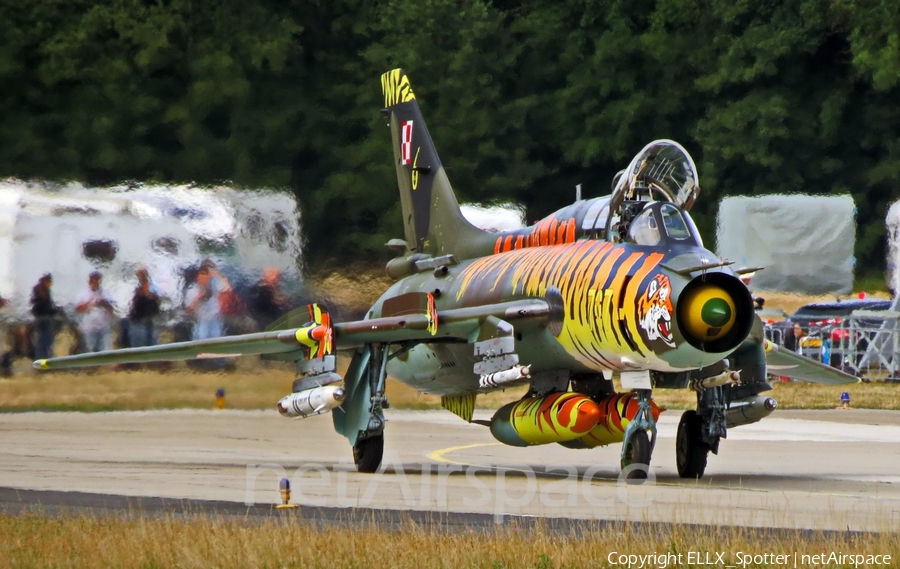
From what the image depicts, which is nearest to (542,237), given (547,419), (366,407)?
(547,419)

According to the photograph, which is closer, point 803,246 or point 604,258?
point 604,258

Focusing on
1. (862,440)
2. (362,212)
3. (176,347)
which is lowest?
(862,440)

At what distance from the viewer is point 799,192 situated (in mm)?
36438

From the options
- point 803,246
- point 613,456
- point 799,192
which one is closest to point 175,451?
point 613,456

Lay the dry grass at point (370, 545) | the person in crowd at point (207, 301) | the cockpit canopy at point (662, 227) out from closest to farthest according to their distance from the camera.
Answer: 1. the dry grass at point (370, 545)
2. the cockpit canopy at point (662, 227)
3. the person in crowd at point (207, 301)

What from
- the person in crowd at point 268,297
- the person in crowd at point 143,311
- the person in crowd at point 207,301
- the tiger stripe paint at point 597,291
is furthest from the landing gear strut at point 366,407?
the person in crowd at point 143,311

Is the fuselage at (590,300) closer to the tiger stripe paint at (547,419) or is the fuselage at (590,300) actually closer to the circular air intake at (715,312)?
the circular air intake at (715,312)

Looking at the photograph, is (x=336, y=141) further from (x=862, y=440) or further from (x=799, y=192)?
(x=862, y=440)

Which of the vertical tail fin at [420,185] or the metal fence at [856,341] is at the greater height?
the vertical tail fin at [420,185]

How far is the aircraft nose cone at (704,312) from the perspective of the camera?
1422cm

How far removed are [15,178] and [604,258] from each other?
490 inches

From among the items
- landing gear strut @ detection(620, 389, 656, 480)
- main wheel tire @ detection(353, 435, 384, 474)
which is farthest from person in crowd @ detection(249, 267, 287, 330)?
landing gear strut @ detection(620, 389, 656, 480)
